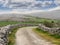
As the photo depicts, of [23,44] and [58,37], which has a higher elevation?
[58,37]

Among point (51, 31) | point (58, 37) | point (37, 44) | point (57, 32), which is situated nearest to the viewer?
point (37, 44)

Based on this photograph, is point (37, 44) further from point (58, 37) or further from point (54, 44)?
point (58, 37)

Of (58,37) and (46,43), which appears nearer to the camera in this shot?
(46,43)

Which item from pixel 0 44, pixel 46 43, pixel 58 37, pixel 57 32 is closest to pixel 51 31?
pixel 57 32

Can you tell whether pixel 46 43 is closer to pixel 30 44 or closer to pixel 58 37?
pixel 30 44

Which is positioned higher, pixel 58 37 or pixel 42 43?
pixel 58 37

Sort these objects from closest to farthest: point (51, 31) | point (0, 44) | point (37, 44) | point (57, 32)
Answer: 1. point (0, 44)
2. point (37, 44)
3. point (57, 32)
4. point (51, 31)

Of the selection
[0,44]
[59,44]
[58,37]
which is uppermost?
[58,37]

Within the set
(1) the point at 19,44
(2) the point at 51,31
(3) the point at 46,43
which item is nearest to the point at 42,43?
(3) the point at 46,43

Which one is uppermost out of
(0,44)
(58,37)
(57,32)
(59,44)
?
(57,32)
